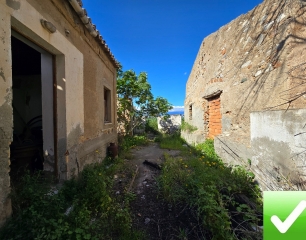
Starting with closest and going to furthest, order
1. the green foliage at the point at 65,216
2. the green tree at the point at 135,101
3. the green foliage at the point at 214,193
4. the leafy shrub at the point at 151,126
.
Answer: the green foliage at the point at 65,216 → the green foliage at the point at 214,193 → the green tree at the point at 135,101 → the leafy shrub at the point at 151,126

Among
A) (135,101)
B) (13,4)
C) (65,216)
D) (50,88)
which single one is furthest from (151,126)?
(13,4)

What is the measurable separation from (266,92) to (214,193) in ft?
8.46

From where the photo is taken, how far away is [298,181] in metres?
2.61

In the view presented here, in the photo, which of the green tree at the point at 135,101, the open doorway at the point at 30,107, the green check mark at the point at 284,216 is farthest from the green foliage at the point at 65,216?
the green tree at the point at 135,101

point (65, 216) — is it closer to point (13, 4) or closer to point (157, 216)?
point (157, 216)

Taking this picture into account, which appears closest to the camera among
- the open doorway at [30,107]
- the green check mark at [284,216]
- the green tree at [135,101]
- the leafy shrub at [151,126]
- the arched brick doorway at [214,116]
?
the green check mark at [284,216]

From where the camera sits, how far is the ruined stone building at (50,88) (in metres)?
1.73

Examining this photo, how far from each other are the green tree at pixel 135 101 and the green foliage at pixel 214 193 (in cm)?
633

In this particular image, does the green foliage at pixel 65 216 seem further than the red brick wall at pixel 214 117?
No

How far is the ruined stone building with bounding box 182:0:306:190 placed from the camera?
278 cm

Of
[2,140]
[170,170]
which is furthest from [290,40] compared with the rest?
[2,140]

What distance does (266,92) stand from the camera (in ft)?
11.8

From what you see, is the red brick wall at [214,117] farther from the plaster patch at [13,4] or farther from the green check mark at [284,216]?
the plaster patch at [13,4]

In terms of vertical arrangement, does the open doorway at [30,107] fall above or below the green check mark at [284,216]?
above
